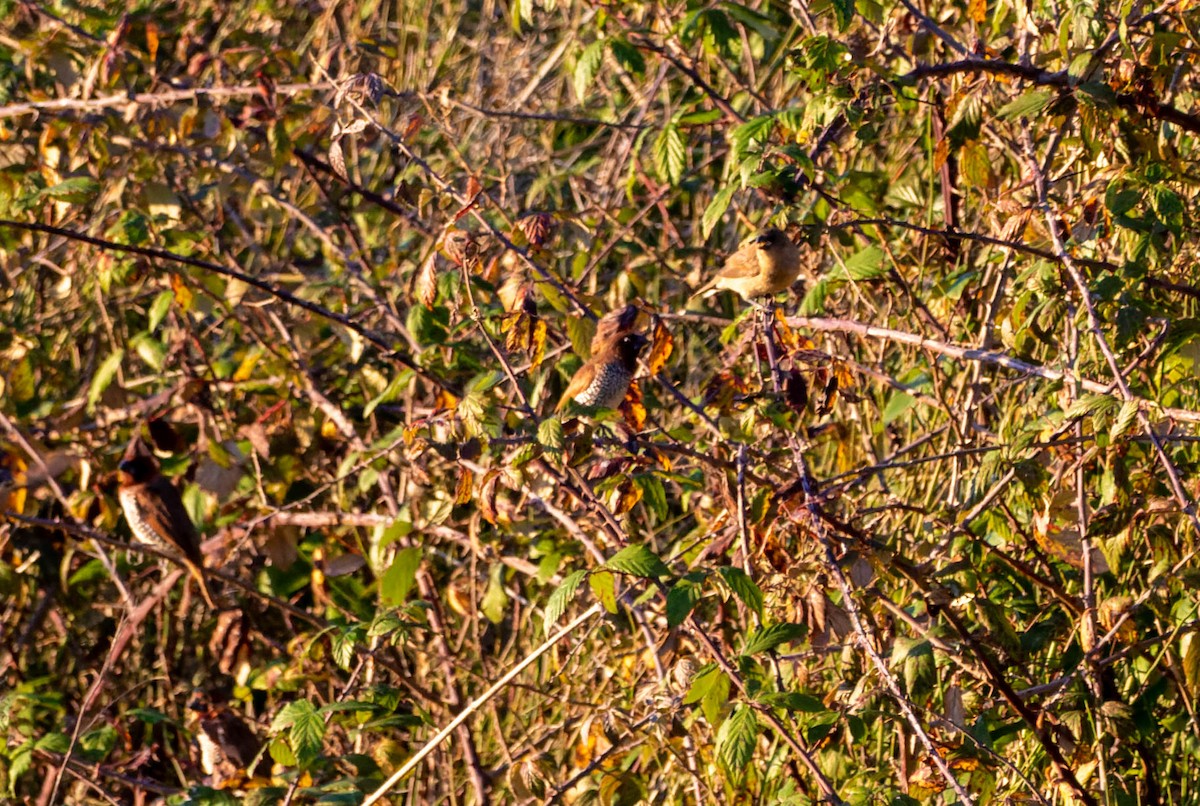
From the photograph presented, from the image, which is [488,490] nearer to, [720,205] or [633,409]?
[633,409]

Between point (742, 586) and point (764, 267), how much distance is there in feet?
3.51

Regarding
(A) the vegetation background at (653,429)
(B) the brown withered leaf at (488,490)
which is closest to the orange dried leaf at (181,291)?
(A) the vegetation background at (653,429)

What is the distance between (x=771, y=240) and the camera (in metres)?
2.76

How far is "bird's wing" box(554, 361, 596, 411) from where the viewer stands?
2389 millimetres

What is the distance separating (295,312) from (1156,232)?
2.35 meters

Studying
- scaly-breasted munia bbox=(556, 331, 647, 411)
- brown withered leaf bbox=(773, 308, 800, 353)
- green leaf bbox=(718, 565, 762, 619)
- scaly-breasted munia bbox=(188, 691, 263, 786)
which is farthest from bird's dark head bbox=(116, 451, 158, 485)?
green leaf bbox=(718, 565, 762, 619)

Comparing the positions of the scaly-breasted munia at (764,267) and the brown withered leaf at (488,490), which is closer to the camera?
the brown withered leaf at (488,490)

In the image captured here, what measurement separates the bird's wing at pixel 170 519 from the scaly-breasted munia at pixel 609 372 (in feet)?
4.16

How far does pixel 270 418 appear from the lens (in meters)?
3.62

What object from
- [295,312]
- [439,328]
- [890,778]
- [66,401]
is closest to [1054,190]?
[890,778]

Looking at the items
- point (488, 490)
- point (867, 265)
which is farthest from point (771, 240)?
point (488, 490)

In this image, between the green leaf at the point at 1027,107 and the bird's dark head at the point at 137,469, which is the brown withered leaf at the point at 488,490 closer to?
the green leaf at the point at 1027,107

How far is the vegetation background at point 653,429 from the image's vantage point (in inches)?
83.4

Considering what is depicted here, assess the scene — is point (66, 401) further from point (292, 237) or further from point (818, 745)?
point (818, 745)
